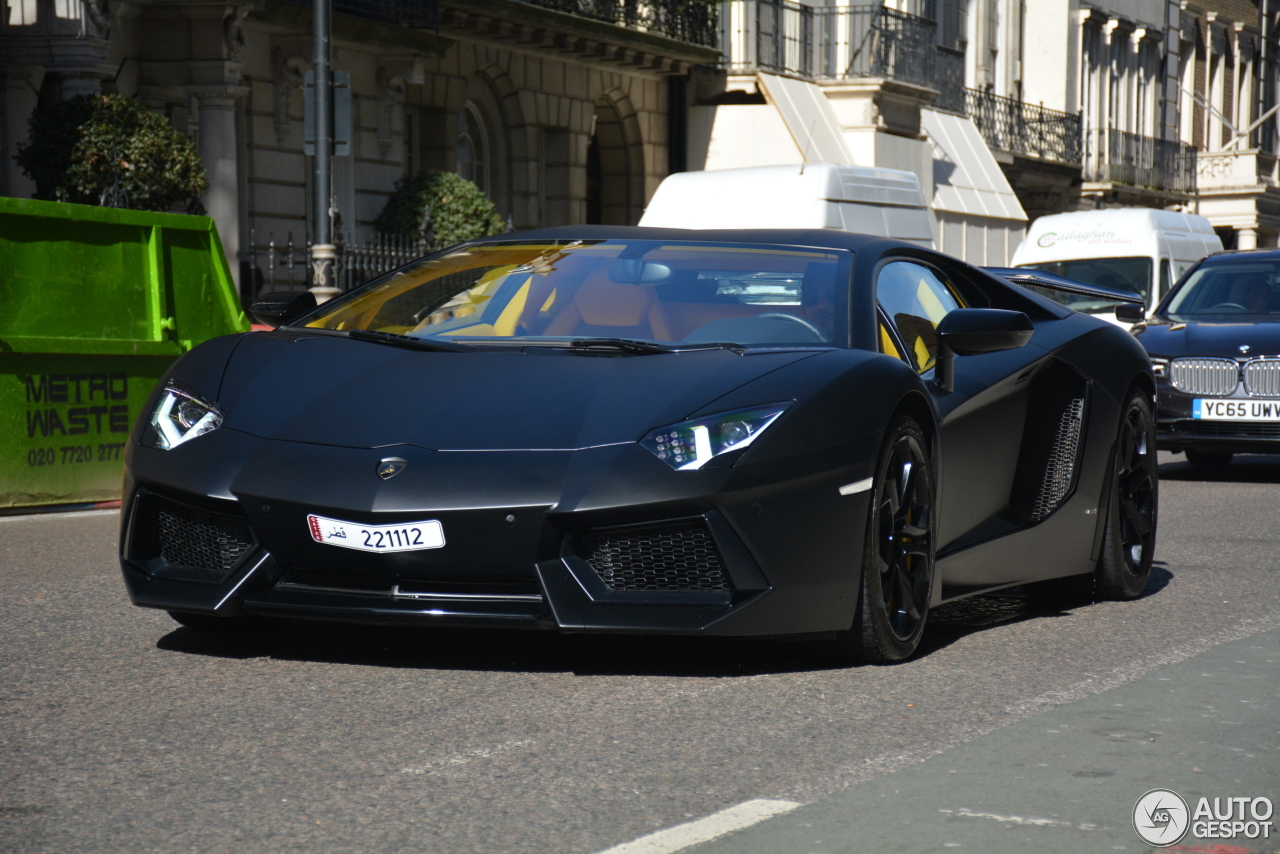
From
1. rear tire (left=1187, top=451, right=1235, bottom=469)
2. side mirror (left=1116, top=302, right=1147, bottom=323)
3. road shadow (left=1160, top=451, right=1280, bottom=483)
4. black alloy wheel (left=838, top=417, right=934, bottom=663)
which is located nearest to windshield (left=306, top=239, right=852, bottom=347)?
black alloy wheel (left=838, top=417, right=934, bottom=663)

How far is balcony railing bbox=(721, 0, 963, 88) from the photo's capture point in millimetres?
31469

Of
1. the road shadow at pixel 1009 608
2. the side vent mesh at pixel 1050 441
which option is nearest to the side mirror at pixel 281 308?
the road shadow at pixel 1009 608

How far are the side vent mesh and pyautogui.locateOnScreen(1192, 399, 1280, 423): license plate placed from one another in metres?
6.18

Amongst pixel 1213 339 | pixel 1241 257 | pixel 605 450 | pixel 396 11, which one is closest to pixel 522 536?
pixel 605 450

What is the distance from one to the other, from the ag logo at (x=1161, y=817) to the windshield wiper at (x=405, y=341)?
2273mm

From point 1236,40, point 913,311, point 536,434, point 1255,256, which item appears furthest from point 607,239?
point 1236,40

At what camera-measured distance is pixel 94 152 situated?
18.7 meters

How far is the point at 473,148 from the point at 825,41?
326 inches

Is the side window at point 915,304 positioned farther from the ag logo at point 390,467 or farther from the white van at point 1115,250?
the white van at point 1115,250

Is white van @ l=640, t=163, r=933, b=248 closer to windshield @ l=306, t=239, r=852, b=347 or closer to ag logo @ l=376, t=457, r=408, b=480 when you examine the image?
windshield @ l=306, t=239, r=852, b=347

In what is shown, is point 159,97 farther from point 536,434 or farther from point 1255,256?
point 536,434

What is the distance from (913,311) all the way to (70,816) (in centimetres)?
319

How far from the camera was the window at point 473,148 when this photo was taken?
2761 centimetres

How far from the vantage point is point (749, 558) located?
464 cm
